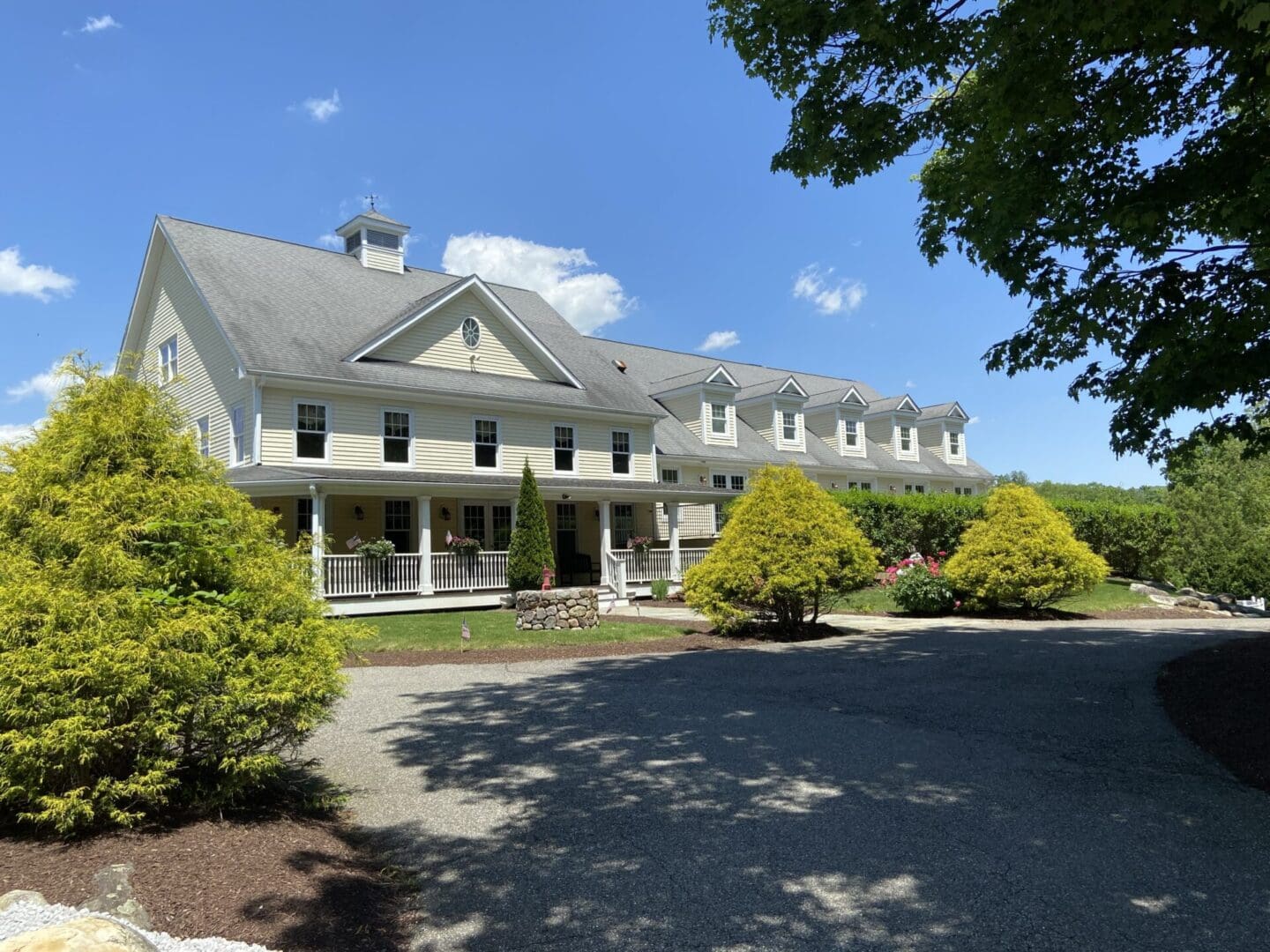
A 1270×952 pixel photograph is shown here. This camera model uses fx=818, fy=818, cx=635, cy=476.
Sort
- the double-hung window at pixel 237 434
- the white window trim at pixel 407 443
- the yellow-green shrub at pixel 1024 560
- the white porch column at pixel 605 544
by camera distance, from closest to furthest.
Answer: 1. the yellow-green shrub at pixel 1024 560
2. the double-hung window at pixel 237 434
3. the white window trim at pixel 407 443
4. the white porch column at pixel 605 544

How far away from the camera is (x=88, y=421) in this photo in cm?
495

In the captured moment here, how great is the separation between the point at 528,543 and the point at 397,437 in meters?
4.81

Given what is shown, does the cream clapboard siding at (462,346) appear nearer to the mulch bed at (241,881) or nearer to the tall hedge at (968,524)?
the tall hedge at (968,524)

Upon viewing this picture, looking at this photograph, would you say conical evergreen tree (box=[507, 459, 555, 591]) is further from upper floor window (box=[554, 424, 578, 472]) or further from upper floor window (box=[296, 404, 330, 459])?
upper floor window (box=[296, 404, 330, 459])

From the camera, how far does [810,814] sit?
515cm

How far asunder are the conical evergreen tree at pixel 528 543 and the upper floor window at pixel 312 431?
502 centimetres

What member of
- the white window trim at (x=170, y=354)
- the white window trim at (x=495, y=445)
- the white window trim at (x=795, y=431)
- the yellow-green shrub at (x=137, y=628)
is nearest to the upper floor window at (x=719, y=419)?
the white window trim at (x=795, y=431)

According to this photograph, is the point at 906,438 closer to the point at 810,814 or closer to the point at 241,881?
the point at 810,814

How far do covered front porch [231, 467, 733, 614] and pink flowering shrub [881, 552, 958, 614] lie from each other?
294 inches

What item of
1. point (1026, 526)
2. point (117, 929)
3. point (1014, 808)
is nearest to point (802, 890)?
point (1014, 808)

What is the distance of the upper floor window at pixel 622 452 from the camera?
2539 cm

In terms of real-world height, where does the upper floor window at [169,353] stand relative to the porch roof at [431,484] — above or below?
above

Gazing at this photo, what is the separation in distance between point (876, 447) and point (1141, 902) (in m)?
36.0

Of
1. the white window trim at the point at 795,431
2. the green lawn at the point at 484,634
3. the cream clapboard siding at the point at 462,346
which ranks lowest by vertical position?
the green lawn at the point at 484,634
